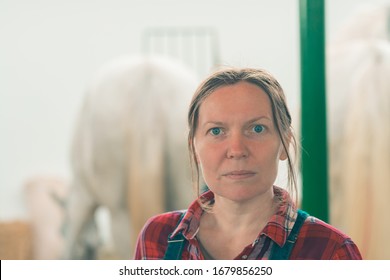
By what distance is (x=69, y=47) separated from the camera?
5.96 ft

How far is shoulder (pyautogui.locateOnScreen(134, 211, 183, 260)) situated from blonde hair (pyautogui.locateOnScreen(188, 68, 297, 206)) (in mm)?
131

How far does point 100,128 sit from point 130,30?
28 centimetres

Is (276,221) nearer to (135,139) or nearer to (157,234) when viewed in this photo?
(157,234)

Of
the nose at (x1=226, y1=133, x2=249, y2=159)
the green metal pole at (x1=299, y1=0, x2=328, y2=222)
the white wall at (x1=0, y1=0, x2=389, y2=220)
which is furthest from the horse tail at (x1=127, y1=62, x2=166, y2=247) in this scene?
the nose at (x1=226, y1=133, x2=249, y2=159)

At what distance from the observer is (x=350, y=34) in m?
1.85

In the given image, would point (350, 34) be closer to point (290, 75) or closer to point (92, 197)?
point (290, 75)

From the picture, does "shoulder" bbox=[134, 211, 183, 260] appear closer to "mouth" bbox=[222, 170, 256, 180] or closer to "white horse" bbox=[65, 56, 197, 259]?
"mouth" bbox=[222, 170, 256, 180]

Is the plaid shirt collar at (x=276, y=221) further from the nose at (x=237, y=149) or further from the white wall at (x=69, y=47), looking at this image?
the white wall at (x=69, y=47)

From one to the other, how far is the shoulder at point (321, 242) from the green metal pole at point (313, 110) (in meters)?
0.17

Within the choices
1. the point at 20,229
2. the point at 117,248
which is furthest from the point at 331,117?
the point at 20,229

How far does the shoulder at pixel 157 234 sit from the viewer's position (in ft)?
4.31

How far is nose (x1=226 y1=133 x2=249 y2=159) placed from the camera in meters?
1.33

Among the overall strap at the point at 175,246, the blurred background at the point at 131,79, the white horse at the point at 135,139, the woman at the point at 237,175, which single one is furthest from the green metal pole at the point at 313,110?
the white horse at the point at 135,139

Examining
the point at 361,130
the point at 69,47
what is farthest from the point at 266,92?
the point at 69,47
